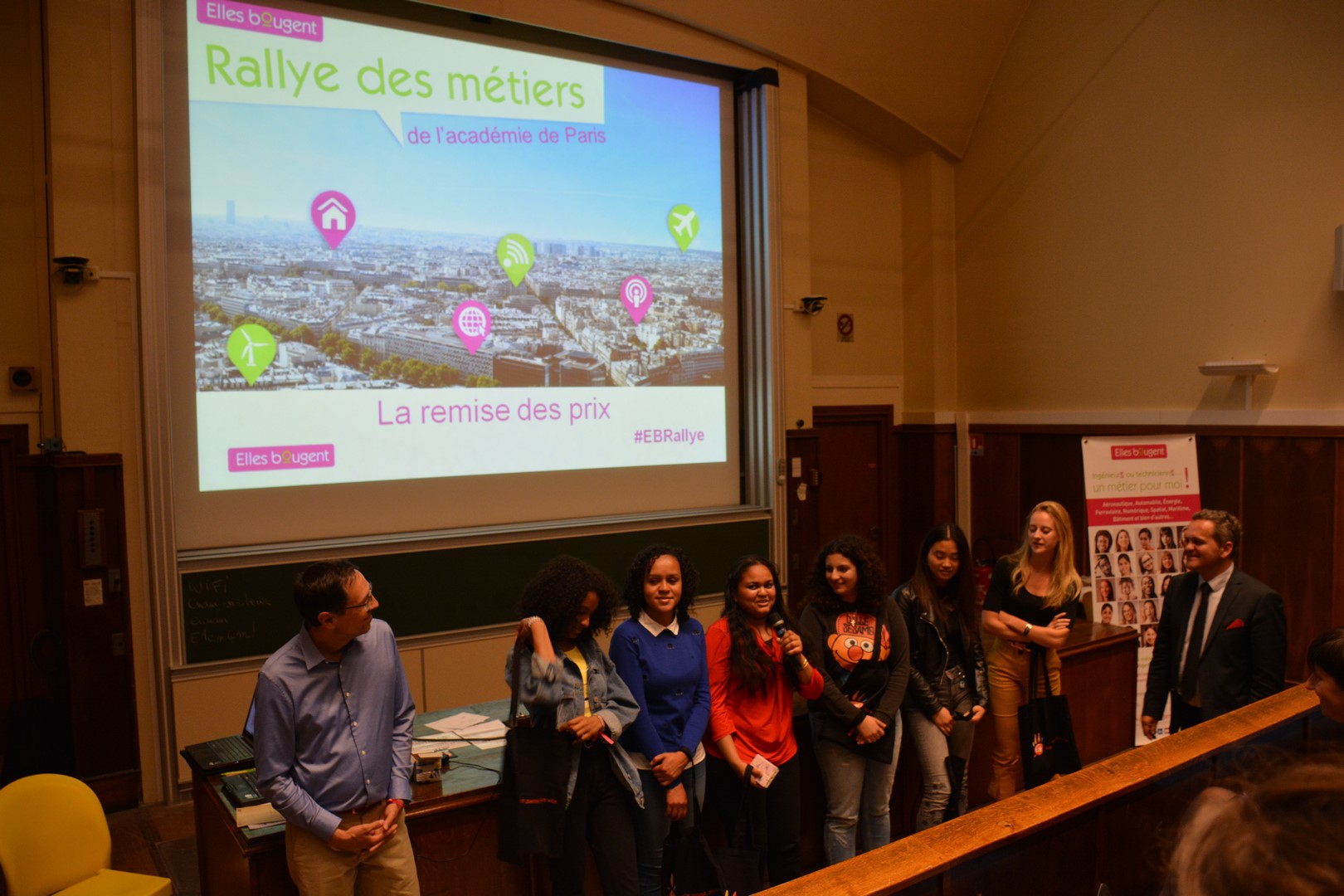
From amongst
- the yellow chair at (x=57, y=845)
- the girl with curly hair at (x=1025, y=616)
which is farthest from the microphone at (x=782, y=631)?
the yellow chair at (x=57, y=845)

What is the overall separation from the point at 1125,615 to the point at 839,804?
9.92ft

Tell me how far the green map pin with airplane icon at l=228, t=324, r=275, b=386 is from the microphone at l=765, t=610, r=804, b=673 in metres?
3.23

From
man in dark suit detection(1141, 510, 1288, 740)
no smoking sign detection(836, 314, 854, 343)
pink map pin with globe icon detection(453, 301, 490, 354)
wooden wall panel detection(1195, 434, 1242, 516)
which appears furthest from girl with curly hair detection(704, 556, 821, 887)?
no smoking sign detection(836, 314, 854, 343)

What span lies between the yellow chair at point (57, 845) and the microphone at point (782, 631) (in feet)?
6.80

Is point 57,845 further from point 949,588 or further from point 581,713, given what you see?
point 949,588

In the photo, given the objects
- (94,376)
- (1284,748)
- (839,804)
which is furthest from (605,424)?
(1284,748)

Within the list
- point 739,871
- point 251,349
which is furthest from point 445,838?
point 251,349

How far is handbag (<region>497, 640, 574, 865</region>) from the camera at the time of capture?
2570 millimetres

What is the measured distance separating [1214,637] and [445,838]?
2.85 m

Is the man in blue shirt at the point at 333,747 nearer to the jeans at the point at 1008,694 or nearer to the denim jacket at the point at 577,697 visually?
the denim jacket at the point at 577,697

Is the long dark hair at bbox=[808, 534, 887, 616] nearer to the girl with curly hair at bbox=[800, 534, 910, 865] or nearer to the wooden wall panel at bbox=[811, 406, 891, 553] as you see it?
the girl with curly hair at bbox=[800, 534, 910, 865]

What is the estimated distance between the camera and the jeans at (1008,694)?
376cm

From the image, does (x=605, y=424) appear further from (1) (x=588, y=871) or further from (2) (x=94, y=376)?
(1) (x=588, y=871)

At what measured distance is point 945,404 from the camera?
825 centimetres
